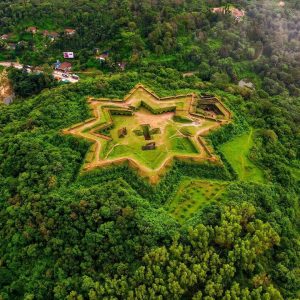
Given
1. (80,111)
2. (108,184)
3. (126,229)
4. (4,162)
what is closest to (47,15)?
(80,111)

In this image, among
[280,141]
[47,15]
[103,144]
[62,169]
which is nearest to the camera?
[62,169]

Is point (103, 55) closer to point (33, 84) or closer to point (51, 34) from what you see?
point (51, 34)

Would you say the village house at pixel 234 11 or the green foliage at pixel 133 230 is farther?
the village house at pixel 234 11

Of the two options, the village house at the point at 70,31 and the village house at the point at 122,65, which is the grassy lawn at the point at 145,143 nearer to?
the village house at the point at 122,65

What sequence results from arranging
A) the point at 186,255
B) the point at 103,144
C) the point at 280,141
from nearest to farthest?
1. the point at 186,255
2. the point at 103,144
3. the point at 280,141

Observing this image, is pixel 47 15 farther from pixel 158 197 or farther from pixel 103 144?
pixel 158 197

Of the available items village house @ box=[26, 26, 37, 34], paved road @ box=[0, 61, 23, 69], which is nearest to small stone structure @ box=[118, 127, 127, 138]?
paved road @ box=[0, 61, 23, 69]

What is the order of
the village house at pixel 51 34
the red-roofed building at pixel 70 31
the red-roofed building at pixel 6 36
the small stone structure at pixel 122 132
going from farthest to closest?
the red-roofed building at pixel 6 36, the village house at pixel 51 34, the red-roofed building at pixel 70 31, the small stone structure at pixel 122 132

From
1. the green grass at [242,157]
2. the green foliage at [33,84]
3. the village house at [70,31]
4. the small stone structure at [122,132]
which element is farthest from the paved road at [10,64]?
the green grass at [242,157]
